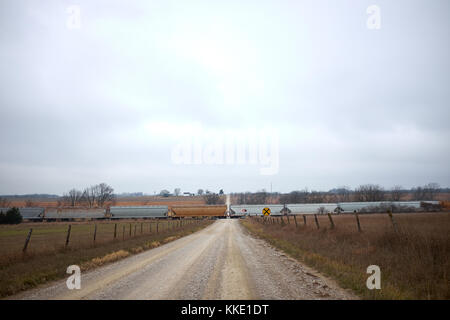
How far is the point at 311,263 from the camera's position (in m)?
10.9

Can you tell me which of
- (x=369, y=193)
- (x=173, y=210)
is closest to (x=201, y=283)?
(x=173, y=210)

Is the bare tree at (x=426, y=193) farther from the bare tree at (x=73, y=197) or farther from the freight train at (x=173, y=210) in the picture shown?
the bare tree at (x=73, y=197)

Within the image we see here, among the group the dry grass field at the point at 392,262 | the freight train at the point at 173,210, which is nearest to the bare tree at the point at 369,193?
the freight train at the point at 173,210

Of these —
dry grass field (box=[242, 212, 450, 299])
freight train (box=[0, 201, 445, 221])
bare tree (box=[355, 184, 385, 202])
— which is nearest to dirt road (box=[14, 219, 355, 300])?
dry grass field (box=[242, 212, 450, 299])

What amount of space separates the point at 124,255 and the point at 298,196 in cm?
12837

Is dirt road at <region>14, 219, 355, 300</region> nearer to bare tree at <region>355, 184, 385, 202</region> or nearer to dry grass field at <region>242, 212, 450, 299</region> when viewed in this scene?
dry grass field at <region>242, 212, 450, 299</region>

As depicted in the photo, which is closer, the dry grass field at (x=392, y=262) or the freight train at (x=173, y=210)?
the dry grass field at (x=392, y=262)

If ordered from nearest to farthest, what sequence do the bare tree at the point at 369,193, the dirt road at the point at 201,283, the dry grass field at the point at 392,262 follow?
1. the dirt road at the point at 201,283
2. the dry grass field at the point at 392,262
3. the bare tree at the point at 369,193

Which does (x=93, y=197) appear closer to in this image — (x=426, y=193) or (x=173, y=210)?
(x=173, y=210)

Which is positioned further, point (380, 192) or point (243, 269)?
point (380, 192)

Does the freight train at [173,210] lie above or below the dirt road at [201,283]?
below

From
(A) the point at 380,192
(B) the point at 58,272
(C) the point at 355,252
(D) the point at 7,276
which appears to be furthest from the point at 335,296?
(A) the point at 380,192
